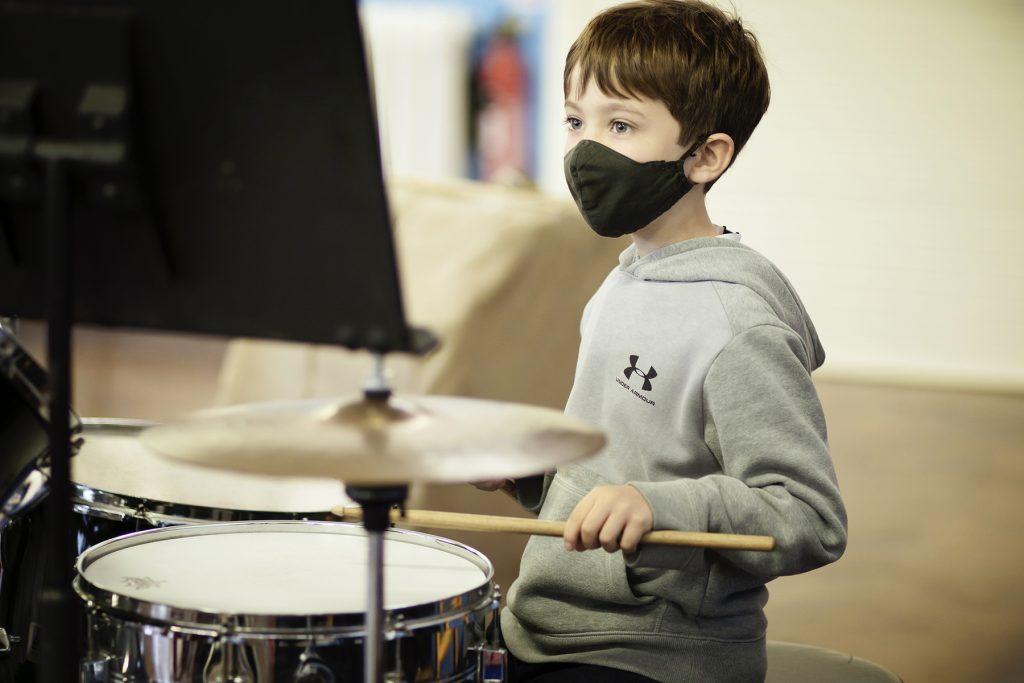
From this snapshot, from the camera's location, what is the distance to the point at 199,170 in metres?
0.76

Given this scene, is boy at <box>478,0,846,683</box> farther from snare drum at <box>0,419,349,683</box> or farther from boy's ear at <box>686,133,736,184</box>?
snare drum at <box>0,419,349,683</box>

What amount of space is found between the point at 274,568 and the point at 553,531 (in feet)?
0.79

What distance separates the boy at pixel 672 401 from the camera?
3.18 feet

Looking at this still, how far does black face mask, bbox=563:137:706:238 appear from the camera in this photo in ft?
3.57

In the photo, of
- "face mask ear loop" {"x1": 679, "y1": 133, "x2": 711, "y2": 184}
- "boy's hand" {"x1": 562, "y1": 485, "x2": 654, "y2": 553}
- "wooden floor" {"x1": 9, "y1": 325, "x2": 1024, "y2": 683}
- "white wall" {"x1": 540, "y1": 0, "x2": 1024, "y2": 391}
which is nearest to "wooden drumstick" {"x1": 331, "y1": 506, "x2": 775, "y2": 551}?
"boy's hand" {"x1": 562, "y1": 485, "x2": 654, "y2": 553}

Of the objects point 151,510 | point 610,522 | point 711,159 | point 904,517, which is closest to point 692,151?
point 711,159

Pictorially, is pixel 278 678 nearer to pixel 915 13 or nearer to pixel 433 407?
pixel 433 407

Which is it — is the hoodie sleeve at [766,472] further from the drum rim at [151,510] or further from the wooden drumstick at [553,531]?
the drum rim at [151,510]

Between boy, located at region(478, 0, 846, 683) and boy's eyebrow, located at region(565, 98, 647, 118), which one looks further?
boy's eyebrow, located at region(565, 98, 647, 118)

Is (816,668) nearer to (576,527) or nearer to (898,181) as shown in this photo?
(576,527)

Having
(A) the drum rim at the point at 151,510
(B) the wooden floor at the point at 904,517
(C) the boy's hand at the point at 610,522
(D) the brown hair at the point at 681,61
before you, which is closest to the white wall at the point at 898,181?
(B) the wooden floor at the point at 904,517

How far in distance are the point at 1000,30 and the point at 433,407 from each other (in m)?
4.58

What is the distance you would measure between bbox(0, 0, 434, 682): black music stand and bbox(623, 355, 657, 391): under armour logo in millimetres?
369

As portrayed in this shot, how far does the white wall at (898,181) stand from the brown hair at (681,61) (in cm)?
373
